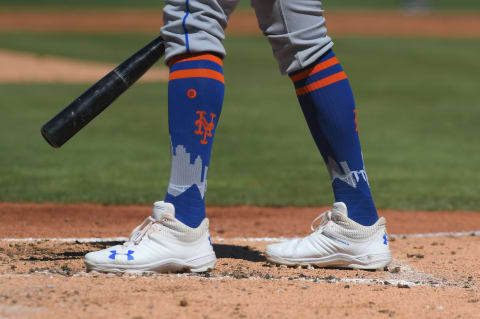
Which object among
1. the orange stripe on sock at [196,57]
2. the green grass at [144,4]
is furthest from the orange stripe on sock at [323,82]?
the green grass at [144,4]

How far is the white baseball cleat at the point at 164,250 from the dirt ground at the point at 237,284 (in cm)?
6

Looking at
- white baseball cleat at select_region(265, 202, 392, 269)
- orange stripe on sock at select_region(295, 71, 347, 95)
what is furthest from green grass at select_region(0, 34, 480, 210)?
orange stripe on sock at select_region(295, 71, 347, 95)

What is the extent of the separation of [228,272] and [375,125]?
6.15 meters

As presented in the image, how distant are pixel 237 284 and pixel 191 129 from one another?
22.5 inches

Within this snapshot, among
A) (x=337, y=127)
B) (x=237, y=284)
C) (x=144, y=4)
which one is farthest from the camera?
(x=144, y=4)

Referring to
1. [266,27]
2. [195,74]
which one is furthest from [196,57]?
[266,27]

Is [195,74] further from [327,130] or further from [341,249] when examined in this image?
[341,249]

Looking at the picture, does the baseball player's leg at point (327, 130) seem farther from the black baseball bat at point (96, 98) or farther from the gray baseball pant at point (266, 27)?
the black baseball bat at point (96, 98)

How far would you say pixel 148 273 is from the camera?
2729 millimetres

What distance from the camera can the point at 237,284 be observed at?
2.58m

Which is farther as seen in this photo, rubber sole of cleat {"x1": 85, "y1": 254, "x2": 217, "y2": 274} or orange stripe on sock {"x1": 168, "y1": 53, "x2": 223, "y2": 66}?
orange stripe on sock {"x1": 168, "y1": 53, "x2": 223, "y2": 66}

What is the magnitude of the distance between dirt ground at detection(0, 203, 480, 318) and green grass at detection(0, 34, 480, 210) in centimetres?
147

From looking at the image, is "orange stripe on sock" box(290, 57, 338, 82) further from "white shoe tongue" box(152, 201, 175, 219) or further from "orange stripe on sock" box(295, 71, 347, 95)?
"white shoe tongue" box(152, 201, 175, 219)

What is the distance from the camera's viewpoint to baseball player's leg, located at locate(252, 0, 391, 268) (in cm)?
294
